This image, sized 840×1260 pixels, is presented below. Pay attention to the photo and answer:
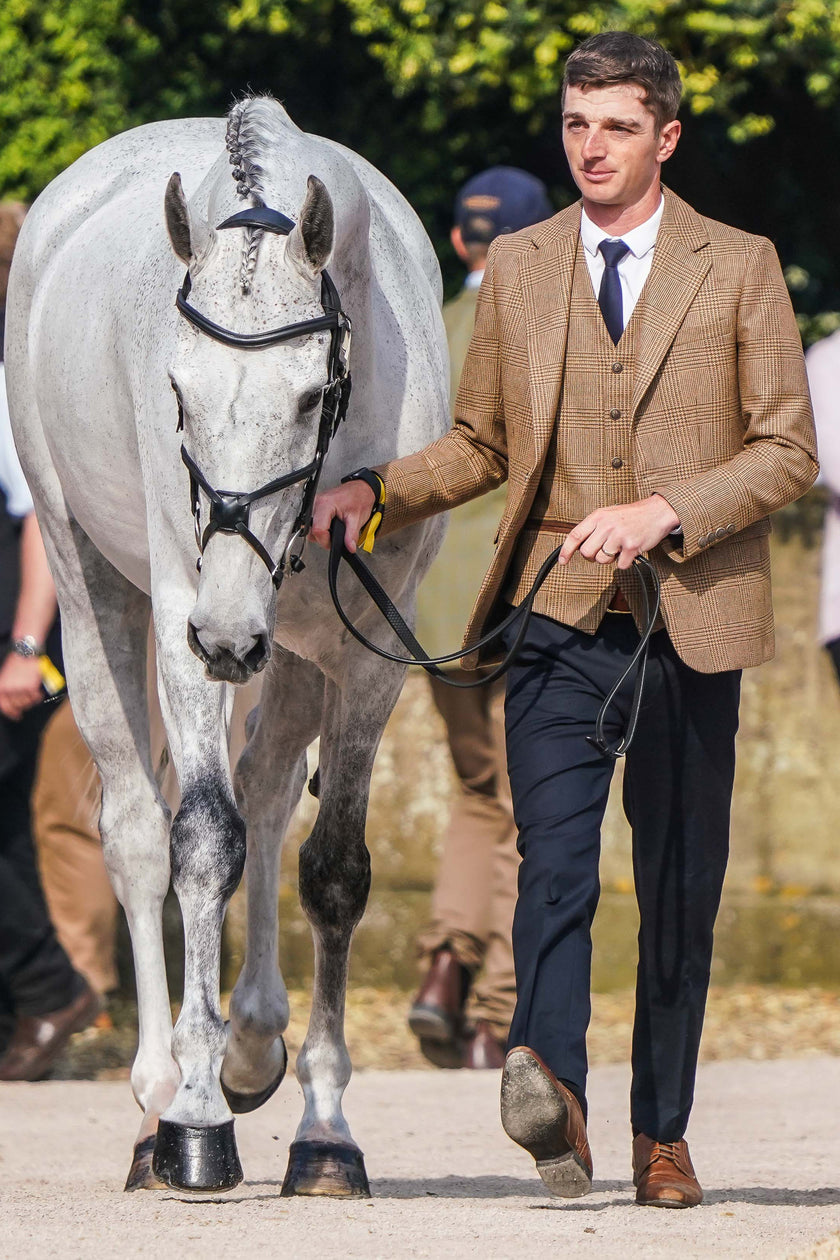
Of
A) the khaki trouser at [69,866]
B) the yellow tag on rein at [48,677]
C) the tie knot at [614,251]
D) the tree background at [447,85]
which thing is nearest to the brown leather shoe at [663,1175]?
the tie knot at [614,251]

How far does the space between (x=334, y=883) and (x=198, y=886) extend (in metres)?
0.62

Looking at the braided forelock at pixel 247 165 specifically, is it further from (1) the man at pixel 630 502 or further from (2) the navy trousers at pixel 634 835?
(2) the navy trousers at pixel 634 835

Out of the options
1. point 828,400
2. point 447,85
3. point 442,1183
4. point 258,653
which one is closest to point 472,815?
point 828,400

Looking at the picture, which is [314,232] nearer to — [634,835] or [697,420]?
[697,420]

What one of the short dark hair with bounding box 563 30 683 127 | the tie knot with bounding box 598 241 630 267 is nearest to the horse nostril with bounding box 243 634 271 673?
the tie knot with bounding box 598 241 630 267

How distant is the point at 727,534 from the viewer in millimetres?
3957

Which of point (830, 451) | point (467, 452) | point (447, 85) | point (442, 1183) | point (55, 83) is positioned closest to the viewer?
point (467, 452)

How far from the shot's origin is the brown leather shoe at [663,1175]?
4.18 m

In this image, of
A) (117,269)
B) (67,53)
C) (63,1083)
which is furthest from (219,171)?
(67,53)

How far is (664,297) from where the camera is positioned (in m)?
3.98

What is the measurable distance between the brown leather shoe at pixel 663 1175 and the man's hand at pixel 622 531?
124 centimetres

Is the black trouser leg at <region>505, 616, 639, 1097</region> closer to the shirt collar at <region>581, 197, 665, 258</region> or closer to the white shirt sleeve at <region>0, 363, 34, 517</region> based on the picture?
the shirt collar at <region>581, 197, 665, 258</region>

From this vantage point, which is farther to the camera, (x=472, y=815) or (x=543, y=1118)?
(x=472, y=815)

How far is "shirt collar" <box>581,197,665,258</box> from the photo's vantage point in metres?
4.06
